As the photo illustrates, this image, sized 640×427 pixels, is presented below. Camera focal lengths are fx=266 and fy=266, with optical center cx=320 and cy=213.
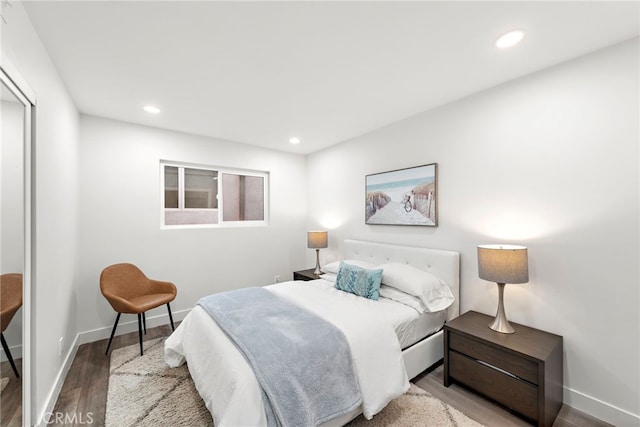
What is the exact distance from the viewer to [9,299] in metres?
1.32

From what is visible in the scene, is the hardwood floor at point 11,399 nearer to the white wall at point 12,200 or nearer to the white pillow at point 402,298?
the white wall at point 12,200

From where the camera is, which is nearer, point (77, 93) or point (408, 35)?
point (408, 35)

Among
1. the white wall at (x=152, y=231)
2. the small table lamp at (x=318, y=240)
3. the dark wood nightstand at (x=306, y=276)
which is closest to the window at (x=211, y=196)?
the white wall at (x=152, y=231)

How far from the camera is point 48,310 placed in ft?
6.00

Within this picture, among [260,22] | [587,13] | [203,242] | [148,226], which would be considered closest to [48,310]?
[148,226]

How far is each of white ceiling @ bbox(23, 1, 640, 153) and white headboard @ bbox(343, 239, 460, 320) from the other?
5.05 feet

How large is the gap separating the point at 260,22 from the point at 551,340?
9.49ft

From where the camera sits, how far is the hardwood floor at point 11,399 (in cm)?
126

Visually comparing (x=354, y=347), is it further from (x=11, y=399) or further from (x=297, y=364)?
(x=11, y=399)

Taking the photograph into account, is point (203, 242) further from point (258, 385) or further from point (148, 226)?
point (258, 385)

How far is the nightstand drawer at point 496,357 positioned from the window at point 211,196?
3.18m

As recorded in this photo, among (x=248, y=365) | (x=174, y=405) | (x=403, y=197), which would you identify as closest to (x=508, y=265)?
(x=403, y=197)

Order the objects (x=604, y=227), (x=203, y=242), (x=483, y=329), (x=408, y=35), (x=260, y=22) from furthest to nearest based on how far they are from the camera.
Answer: (x=203, y=242) → (x=483, y=329) → (x=604, y=227) → (x=408, y=35) → (x=260, y=22)

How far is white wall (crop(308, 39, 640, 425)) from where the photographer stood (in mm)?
1736
